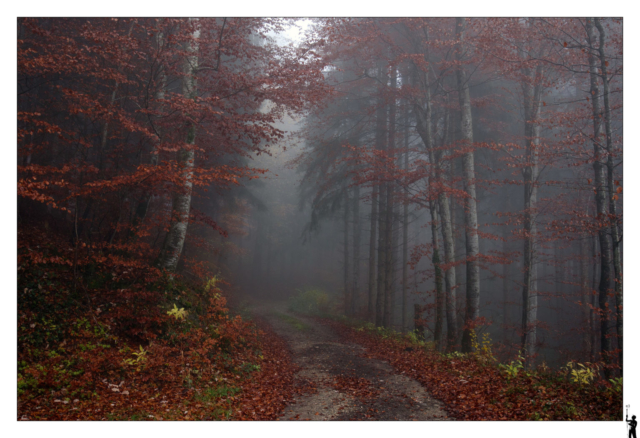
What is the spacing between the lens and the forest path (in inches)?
215

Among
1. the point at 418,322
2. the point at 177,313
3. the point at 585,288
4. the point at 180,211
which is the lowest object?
the point at 418,322

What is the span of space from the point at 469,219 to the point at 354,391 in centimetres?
612

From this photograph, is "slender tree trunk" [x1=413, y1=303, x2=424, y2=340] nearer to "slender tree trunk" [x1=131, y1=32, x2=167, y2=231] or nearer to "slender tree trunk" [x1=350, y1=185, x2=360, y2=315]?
"slender tree trunk" [x1=350, y1=185, x2=360, y2=315]

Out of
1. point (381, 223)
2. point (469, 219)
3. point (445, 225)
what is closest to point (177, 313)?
point (445, 225)

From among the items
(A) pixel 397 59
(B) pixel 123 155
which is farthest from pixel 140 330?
(A) pixel 397 59

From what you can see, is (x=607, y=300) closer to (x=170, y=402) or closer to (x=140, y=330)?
(x=170, y=402)

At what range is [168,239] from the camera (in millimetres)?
8289

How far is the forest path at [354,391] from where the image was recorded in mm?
5465

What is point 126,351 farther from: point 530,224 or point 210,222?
point 530,224

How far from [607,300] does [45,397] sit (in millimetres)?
9243

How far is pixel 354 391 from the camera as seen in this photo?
20.7 ft

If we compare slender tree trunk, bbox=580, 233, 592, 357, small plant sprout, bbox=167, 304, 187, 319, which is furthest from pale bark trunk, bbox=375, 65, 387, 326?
small plant sprout, bbox=167, 304, 187, 319

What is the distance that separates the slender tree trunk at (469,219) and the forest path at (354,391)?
2.95m

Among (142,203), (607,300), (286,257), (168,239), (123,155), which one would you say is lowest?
(286,257)
